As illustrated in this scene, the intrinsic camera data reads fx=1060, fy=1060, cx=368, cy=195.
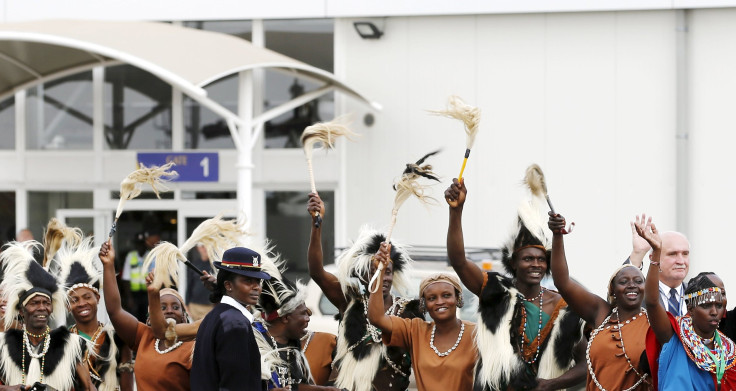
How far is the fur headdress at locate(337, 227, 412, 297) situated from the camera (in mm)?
6820

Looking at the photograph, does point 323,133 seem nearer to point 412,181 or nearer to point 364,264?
point 412,181

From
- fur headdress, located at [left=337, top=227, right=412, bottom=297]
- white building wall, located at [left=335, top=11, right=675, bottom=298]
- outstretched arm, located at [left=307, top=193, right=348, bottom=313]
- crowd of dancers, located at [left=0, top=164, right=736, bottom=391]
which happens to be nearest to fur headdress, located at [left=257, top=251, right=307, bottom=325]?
crowd of dancers, located at [left=0, top=164, right=736, bottom=391]

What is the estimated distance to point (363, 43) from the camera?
15.2 meters

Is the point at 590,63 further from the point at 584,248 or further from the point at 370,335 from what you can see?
the point at 370,335

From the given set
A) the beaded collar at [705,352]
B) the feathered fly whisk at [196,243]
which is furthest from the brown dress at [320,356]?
the beaded collar at [705,352]

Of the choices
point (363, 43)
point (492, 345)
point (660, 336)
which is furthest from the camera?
point (363, 43)

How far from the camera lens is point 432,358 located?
6.15m

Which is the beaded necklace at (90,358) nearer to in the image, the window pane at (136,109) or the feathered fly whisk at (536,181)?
the feathered fly whisk at (536,181)

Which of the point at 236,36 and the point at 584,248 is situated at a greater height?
the point at 236,36

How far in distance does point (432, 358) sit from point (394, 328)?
0.30m

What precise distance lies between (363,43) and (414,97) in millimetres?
1085

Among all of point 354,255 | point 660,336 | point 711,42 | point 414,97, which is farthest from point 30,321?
point 711,42

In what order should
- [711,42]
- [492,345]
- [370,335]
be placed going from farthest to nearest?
[711,42] → [370,335] → [492,345]

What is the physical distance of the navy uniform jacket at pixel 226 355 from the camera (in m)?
5.12
